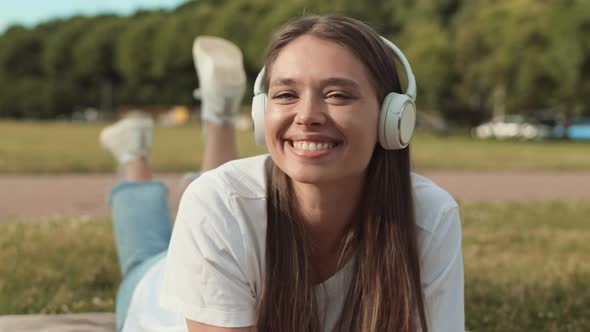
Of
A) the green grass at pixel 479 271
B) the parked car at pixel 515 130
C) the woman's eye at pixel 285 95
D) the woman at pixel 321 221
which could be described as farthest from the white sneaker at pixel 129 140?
the parked car at pixel 515 130

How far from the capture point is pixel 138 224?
3.62 m

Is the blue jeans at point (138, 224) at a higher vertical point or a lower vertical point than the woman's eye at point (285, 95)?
lower

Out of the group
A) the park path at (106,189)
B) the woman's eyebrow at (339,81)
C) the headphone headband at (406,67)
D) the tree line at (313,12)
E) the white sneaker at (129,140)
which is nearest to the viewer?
the woman's eyebrow at (339,81)

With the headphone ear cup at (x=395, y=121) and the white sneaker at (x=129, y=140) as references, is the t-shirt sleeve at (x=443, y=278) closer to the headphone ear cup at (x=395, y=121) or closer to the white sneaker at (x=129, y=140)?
the headphone ear cup at (x=395, y=121)

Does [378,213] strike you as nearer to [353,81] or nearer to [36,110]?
[353,81]

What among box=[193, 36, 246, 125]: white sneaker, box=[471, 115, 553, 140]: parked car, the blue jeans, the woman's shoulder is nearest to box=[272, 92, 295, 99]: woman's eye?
the woman's shoulder

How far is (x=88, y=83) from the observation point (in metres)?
74.3

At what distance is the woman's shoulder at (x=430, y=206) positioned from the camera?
2051mm

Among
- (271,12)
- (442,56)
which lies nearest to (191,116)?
(271,12)

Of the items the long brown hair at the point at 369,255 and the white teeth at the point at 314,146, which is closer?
the white teeth at the point at 314,146

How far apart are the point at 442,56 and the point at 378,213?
122 ft

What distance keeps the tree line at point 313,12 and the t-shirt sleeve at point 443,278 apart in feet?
2.65

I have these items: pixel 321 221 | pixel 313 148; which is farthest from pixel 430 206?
pixel 313 148

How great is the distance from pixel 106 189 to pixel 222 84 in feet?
19.9
